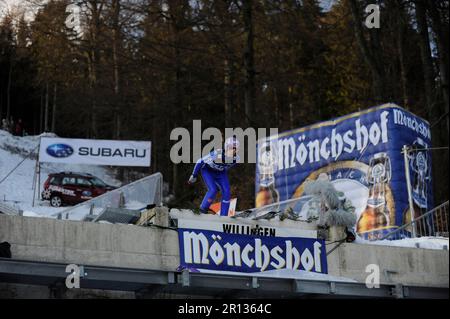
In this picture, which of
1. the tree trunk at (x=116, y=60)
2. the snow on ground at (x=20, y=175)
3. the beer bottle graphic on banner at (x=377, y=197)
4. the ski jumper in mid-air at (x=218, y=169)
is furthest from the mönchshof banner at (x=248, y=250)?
the tree trunk at (x=116, y=60)

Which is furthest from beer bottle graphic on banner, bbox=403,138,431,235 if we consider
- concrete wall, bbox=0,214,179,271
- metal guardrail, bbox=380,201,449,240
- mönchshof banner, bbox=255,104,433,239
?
concrete wall, bbox=0,214,179,271

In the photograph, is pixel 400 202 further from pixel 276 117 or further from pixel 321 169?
pixel 276 117

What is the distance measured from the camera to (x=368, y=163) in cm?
1808

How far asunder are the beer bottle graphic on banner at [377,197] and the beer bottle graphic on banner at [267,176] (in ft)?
11.7

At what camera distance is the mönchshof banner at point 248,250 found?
476 inches

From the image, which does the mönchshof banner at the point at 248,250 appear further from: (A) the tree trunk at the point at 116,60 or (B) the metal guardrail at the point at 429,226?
(A) the tree trunk at the point at 116,60

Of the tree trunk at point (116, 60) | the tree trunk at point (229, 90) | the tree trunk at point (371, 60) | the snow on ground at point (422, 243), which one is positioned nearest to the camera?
the snow on ground at point (422, 243)

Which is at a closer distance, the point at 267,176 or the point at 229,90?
the point at 267,176

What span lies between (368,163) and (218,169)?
18.4 ft

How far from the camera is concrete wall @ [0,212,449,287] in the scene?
1110 cm

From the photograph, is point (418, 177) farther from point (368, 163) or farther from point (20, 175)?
point (20, 175)

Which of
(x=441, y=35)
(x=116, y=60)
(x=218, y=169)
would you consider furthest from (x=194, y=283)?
(x=116, y=60)

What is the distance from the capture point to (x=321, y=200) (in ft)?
45.9

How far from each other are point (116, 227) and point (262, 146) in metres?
10.4
